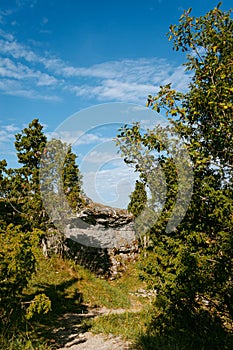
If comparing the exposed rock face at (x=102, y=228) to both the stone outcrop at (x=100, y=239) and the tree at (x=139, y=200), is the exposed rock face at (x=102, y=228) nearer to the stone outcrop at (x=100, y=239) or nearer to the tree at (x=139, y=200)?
the stone outcrop at (x=100, y=239)

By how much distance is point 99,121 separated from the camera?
36.1 ft

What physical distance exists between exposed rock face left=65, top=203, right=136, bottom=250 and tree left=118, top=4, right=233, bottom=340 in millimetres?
10429

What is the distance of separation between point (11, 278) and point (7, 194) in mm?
9648

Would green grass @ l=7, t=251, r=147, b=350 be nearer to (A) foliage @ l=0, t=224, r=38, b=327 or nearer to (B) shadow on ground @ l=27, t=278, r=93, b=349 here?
(B) shadow on ground @ l=27, t=278, r=93, b=349

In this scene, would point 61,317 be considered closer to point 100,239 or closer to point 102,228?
point 100,239

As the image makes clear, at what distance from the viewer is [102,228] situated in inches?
660

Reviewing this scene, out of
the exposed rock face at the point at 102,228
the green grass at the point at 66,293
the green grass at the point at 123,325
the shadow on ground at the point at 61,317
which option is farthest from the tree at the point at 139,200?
the shadow on ground at the point at 61,317

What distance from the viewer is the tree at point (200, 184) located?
14.7ft

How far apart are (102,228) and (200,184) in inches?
481

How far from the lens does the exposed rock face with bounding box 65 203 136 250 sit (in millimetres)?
15680

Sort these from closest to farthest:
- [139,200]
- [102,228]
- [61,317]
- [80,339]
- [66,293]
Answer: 1. [80,339]
2. [61,317]
3. [66,293]
4. [102,228]
5. [139,200]

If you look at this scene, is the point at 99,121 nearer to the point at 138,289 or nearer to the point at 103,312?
the point at 103,312

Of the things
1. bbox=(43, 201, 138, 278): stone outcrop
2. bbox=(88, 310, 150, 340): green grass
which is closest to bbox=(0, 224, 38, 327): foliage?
bbox=(88, 310, 150, 340): green grass

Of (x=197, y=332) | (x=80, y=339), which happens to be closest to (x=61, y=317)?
(x=80, y=339)
